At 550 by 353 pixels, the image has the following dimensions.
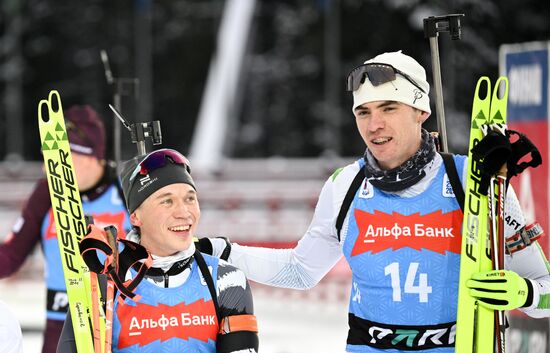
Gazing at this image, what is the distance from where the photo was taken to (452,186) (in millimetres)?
4004

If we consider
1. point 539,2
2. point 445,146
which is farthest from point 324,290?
point 539,2

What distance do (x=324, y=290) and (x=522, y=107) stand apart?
6.30m

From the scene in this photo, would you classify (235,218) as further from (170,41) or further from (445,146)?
(170,41)

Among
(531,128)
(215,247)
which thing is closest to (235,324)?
(215,247)

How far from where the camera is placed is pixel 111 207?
6.00 metres

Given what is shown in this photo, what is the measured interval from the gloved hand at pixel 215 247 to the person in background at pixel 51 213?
151 centimetres

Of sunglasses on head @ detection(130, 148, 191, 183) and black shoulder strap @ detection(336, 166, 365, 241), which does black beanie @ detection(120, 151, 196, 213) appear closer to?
sunglasses on head @ detection(130, 148, 191, 183)

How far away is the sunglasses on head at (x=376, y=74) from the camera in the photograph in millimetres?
4047

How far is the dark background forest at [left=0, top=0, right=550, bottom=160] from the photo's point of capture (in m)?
36.6

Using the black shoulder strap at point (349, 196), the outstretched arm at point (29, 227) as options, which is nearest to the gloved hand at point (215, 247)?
the black shoulder strap at point (349, 196)

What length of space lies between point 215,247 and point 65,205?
579 mm

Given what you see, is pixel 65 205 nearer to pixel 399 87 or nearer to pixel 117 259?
pixel 117 259

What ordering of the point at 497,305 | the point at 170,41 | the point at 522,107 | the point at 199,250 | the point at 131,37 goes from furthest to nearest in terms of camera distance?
1. the point at 170,41
2. the point at 131,37
3. the point at 522,107
4. the point at 199,250
5. the point at 497,305

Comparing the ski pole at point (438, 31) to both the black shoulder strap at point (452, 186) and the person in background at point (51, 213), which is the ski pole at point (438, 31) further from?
the person in background at point (51, 213)
